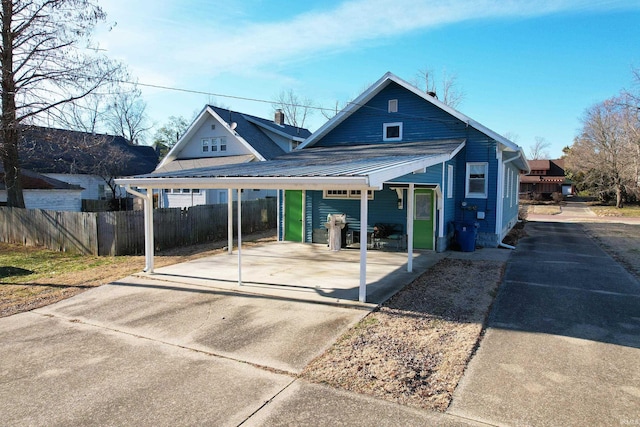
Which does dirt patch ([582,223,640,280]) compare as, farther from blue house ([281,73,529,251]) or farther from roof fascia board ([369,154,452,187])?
roof fascia board ([369,154,452,187])

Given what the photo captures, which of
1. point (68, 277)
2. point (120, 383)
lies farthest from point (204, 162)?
point (120, 383)

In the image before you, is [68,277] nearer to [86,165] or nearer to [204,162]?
[204,162]

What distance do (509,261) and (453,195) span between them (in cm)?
317

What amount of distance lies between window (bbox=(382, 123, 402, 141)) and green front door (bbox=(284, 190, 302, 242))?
3717 mm

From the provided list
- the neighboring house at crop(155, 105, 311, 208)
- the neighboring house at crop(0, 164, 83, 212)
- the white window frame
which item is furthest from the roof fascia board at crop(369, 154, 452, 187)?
the neighboring house at crop(0, 164, 83, 212)

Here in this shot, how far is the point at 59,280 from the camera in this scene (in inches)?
370

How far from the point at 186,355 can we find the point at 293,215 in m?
9.87

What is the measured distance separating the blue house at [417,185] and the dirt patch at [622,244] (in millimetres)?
3516

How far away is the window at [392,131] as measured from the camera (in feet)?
47.2

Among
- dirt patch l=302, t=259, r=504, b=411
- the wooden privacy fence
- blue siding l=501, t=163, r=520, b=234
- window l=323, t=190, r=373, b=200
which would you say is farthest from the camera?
blue siding l=501, t=163, r=520, b=234

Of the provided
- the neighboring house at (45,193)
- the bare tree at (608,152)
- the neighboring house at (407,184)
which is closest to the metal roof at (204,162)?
the neighboring house at (45,193)

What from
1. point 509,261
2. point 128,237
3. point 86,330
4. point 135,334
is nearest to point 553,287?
point 509,261

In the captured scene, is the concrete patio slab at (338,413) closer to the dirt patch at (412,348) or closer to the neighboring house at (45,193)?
the dirt patch at (412,348)

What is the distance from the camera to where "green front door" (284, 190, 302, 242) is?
48.1 ft
